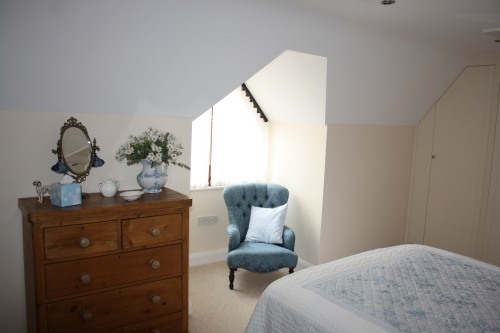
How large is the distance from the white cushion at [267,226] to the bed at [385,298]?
135 centimetres

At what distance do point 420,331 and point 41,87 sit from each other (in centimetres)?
242

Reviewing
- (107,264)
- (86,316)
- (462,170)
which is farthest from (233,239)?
(462,170)

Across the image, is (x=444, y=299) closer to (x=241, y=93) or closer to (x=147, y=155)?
(x=147, y=155)

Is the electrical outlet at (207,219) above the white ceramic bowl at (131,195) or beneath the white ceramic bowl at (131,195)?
beneath

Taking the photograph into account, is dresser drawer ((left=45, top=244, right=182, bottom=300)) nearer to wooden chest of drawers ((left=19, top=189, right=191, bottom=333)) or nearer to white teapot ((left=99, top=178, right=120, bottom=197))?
wooden chest of drawers ((left=19, top=189, right=191, bottom=333))

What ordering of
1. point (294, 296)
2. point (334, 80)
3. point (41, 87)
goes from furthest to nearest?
point (334, 80), point (41, 87), point (294, 296)

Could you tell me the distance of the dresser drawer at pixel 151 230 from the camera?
2.31 metres

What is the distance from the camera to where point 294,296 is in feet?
6.50

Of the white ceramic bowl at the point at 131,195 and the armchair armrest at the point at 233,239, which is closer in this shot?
the white ceramic bowl at the point at 131,195

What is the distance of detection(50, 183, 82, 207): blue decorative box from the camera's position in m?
2.15

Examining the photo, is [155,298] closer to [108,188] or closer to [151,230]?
[151,230]

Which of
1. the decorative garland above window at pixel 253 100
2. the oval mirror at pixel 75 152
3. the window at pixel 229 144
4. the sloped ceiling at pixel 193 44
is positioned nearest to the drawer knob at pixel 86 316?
the oval mirror at pixel 75 152

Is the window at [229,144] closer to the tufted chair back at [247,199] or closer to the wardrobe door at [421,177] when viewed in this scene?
the tufted chair back at [247,199]

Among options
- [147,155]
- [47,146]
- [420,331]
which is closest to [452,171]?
[420,331]
